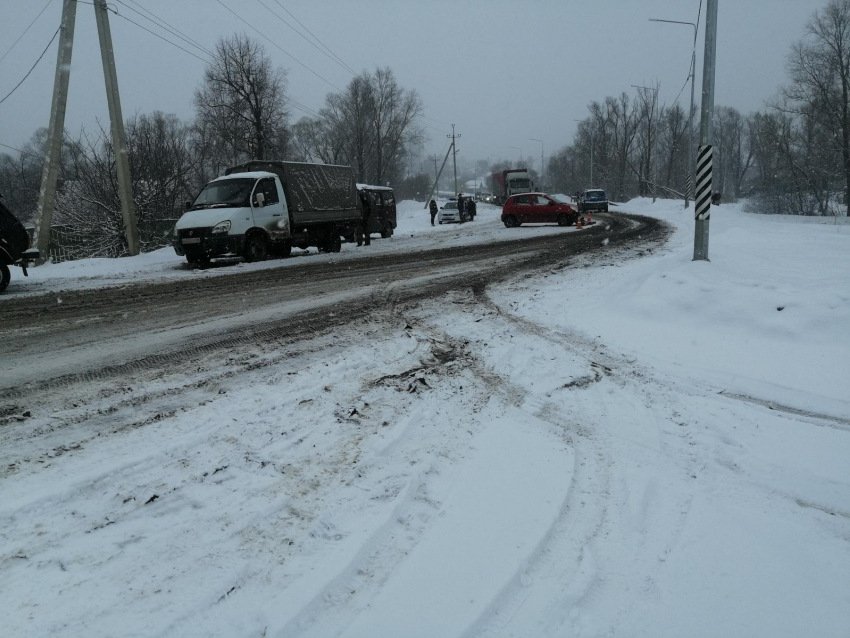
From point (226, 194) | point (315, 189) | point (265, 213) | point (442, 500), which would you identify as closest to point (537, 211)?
point (315, 189)

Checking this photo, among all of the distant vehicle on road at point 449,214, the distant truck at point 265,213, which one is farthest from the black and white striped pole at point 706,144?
the distant vehicle on road at point 449,214

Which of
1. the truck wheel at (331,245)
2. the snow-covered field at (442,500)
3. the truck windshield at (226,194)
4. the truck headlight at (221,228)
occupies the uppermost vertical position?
the truck windshield at (226,194)

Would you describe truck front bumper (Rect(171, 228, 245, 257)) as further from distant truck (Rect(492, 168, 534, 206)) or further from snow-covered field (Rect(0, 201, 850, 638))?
distant truck (Rect(492, 168, 534, 206))

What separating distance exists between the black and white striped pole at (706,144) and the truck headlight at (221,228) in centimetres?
1091

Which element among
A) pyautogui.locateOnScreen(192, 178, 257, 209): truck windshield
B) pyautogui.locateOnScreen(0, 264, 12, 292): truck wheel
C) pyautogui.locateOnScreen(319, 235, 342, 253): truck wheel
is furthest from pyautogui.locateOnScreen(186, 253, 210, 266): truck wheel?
pyautogui.locateOnScreen(319, 235, 342, 253): truck wheel

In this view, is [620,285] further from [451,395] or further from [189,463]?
[189,463]

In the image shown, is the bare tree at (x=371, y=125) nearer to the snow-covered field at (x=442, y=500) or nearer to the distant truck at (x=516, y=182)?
the distant truck at (x=516, y=182)

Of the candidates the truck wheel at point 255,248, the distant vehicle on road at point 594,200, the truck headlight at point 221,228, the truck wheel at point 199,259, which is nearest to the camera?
the truck headlight at point 221,228

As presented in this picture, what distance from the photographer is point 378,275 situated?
39.4 feet

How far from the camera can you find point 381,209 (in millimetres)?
26688

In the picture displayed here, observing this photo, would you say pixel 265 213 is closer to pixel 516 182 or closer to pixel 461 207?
pixel 461 207

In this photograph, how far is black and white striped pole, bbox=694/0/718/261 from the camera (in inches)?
391

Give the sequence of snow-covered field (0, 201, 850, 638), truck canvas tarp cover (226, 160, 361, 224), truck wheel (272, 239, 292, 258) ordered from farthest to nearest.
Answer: truck canvas tarp cover (226, 160, 361, 224) < truck wheel (272, 239, 292, 258) < snow-covered field (0, 201, 850, 638)

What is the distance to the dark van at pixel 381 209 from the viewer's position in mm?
25625
